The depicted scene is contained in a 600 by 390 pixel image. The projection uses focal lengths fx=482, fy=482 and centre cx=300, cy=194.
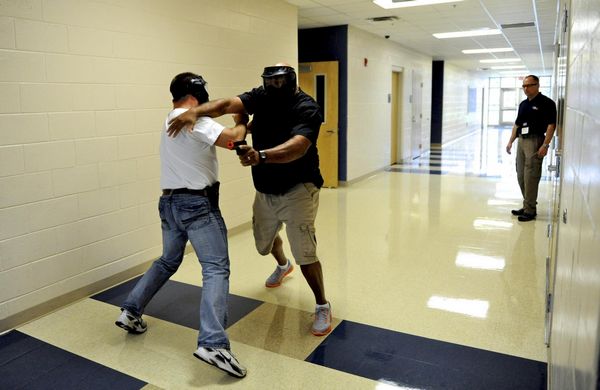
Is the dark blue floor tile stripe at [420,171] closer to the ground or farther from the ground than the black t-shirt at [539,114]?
closer to the ground

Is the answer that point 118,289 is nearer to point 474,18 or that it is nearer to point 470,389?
point 470,389

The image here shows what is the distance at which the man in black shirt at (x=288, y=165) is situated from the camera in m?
2.73

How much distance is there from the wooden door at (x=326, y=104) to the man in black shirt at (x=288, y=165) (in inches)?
195

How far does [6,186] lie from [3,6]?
1079 mm

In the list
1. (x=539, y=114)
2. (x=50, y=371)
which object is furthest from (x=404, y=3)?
(x=50, y=371)

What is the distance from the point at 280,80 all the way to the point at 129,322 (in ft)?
5.53

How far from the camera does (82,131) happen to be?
3.44 metres

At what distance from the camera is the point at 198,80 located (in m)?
2.73

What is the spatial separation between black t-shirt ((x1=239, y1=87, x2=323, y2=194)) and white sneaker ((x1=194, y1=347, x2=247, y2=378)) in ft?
3.18

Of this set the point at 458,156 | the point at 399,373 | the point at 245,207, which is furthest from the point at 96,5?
the point at 458,156

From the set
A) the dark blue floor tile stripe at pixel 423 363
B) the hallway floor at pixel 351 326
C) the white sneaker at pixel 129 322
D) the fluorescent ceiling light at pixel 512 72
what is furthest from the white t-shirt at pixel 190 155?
the fluorescent ceiling light at pixel 512 72

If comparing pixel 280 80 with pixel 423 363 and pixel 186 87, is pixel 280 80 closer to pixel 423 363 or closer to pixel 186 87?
pixel 186 87

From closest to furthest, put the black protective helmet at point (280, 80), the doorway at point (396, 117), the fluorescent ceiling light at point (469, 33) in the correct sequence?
the black protective helmet at point (280, 80) < the fluorescent ceiling light at point (469, 33) < the doorway at point (396, 117)

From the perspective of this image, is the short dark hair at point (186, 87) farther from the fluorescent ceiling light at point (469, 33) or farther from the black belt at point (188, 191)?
the fluorescent ceiling light at point (469, 33)
